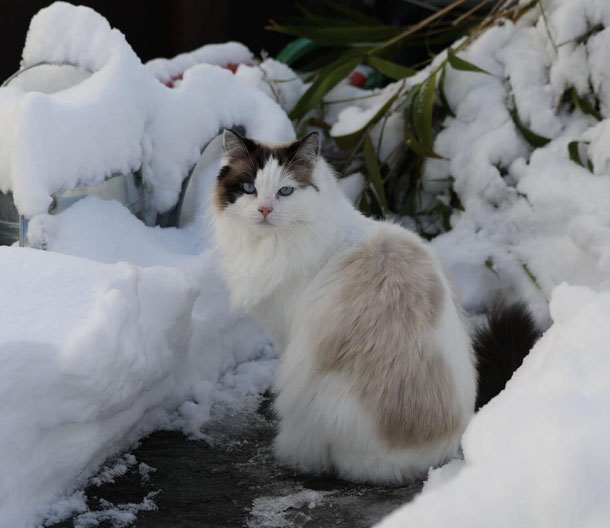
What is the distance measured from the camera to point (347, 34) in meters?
4.52

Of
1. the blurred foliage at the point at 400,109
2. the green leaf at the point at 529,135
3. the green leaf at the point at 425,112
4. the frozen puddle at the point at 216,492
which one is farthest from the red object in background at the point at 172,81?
the frozen puddle at the point at 216,492

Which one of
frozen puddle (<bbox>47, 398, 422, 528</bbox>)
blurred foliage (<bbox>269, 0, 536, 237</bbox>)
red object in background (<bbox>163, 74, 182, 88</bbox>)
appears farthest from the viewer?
red object in background (<bbox>163, 74, 182, 88</bbox>)

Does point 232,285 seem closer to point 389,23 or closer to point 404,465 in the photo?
point 404,465

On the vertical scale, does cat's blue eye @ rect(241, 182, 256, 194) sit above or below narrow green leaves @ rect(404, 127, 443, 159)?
above

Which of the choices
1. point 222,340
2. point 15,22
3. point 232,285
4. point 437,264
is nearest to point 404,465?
point 437,264

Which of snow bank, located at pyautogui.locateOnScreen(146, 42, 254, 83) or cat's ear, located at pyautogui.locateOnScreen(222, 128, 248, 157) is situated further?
snow bank, located at pyautogui.locateOnScreen(146, 42, 254, 83)

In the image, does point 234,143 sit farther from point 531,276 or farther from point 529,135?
point 529,135

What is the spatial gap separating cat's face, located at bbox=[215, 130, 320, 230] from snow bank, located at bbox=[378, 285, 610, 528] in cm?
111

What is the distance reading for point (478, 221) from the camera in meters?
3.80

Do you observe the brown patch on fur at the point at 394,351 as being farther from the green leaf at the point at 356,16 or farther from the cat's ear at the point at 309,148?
the green leaf at the point at 356,16

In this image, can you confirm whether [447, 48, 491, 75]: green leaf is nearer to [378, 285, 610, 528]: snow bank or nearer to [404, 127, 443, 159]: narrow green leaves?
[404, 127, 443, 159]: narrow green leaves

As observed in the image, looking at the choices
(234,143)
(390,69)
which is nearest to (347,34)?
(390,69)

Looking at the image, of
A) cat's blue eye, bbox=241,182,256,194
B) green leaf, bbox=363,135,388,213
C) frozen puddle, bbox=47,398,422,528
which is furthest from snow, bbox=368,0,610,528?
cat's blue eye, bbox=241,182,256,194

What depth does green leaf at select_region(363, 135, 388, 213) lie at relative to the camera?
3932mm
